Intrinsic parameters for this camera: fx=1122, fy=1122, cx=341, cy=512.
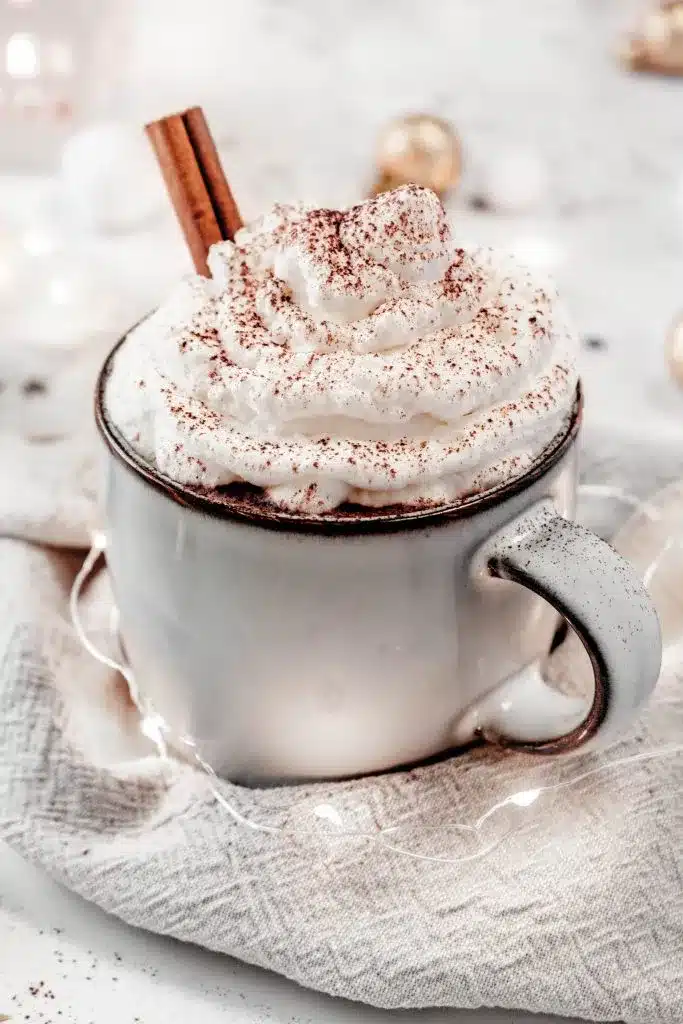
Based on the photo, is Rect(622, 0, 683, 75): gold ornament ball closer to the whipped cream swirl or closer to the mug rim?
the whipped cream swirl

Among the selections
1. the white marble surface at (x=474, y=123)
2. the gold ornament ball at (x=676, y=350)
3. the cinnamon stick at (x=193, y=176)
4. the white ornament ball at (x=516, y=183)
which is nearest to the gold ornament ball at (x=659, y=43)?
the white marble surface at (x=474, y=123)

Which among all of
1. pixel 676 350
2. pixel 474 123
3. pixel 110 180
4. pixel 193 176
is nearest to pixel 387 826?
pixel 193 176

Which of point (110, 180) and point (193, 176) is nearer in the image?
point (193, 176)

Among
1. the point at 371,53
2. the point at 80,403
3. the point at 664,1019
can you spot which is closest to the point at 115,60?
the point at 371,53

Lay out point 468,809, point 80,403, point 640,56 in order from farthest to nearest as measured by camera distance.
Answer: point 640,56
point 80,403
point 468,809

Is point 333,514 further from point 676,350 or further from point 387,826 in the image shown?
point 676,350

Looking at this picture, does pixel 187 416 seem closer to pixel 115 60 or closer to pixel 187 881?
pixel 187 881

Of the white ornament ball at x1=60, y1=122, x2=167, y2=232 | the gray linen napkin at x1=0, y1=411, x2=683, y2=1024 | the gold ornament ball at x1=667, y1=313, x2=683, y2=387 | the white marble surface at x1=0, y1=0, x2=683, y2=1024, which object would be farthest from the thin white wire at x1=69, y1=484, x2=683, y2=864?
the white ornament ball at x1=60, y1=122, x2=167, y2=232
